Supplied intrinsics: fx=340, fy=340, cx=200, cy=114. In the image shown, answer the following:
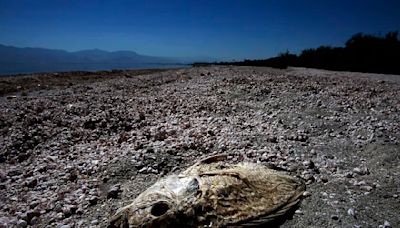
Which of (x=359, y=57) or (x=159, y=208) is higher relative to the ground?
(x=359, y=57)

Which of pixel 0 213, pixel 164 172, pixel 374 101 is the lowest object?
pixel 0 213

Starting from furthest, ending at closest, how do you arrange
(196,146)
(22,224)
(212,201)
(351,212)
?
1. (196,146)
2. (22,224)
3. (351,212)
4. (212,201)

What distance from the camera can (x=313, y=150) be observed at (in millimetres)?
9594

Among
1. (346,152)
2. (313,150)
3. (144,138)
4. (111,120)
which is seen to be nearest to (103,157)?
(144,138)

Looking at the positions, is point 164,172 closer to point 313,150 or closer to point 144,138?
point 144,138

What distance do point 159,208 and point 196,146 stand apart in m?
4.89

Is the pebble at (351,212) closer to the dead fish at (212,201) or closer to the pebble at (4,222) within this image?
the dead fish at (212,201)

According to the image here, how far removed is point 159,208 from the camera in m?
5.18

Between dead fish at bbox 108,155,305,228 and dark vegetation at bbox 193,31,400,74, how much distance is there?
30.5 metres

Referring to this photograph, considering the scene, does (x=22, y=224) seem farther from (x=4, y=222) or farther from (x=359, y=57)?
(x=359, y=57)

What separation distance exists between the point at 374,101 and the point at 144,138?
10.7 m

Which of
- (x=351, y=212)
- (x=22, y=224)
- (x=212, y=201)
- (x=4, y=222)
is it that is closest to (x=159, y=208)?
(x=212, y=201)

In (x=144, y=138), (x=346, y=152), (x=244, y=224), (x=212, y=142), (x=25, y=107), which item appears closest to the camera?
(x=244, y=224)

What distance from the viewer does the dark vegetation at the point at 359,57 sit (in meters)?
33.2
